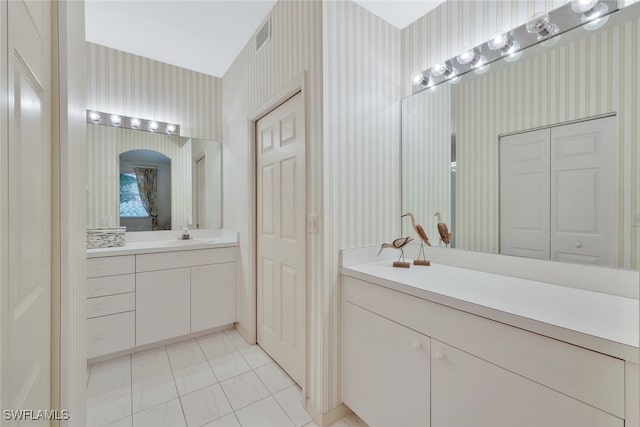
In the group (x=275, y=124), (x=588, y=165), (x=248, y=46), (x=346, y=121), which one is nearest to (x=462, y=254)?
(x=588, y=165)

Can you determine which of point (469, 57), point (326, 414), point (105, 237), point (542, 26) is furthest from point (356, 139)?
point (105, 237)

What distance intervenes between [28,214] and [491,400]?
1461 millimetres

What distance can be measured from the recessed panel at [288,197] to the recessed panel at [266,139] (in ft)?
0.89

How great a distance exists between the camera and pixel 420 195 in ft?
5.87

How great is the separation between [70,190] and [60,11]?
1.82 feet

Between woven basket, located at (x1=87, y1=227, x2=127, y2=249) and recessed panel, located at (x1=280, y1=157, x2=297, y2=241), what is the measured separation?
5.02 feet

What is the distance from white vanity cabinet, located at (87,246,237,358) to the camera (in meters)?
2.01

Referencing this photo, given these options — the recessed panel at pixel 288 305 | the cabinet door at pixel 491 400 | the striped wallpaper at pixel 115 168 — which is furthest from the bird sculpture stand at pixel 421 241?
the striped wallpaper at pixel 115 168

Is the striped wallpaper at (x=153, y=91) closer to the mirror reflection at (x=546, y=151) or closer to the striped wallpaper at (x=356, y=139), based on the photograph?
the striped wallpaper at (x=356, y=139)

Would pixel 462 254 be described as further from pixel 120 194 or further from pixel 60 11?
pixel 120 194

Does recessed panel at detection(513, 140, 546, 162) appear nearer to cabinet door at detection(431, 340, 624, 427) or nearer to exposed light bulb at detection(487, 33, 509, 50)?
exposed light bulb at detection(487, 33, 509, 50)

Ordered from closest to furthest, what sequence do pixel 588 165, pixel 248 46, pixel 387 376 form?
pixel 588 165
pixel 387 376
pixel 248 46

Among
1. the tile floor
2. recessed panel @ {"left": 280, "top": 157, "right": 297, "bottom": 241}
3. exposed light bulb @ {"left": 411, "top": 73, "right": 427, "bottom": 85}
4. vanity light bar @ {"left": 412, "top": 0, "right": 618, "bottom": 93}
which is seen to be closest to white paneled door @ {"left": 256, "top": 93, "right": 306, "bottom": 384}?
recessed panel @ {"left": 280, "top": 157, "right": 297, "bottom": 241}

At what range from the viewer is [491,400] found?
90 centimetres
